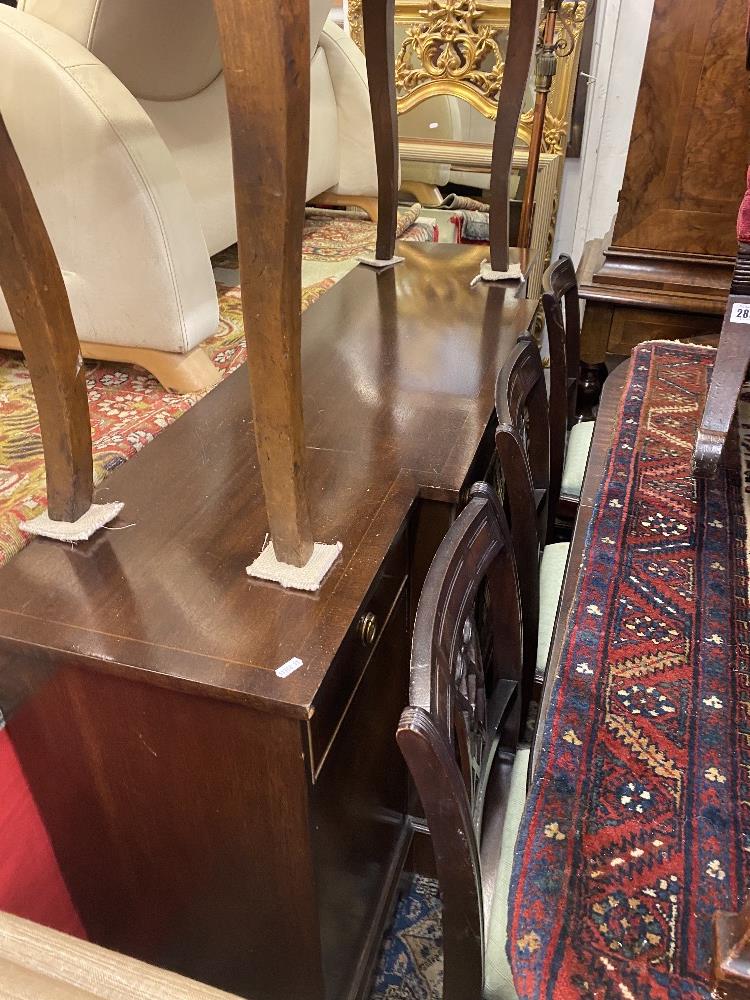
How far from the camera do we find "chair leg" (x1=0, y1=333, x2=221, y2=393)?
4.09ft

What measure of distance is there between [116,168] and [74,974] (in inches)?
40.0

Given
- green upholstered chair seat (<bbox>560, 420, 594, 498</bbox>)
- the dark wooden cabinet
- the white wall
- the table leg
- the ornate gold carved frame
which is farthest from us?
the ornate gold carved frame

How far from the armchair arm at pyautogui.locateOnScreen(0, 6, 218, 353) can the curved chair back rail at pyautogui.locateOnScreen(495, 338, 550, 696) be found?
1.77 feet

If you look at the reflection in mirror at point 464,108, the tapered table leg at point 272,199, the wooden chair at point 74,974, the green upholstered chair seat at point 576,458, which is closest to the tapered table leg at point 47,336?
the tapered table leg at point 272,199

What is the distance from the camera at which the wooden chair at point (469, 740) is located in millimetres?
561

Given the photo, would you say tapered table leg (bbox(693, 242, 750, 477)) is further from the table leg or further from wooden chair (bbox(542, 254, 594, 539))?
the table leg

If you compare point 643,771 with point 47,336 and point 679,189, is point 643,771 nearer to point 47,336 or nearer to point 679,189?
point 47,336

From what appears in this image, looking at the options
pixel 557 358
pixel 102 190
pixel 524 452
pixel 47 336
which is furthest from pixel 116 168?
pixel 557 358

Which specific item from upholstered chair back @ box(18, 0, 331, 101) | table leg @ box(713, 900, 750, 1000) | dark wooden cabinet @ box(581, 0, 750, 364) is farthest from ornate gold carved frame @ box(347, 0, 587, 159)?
table leg @ box(713, 900, 750, 1000)

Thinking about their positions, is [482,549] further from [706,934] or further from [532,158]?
[532,158]

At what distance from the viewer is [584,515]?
3.45 ft

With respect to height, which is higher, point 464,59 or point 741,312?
point 464,59

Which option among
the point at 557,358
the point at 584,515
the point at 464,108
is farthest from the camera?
the point at 464,108

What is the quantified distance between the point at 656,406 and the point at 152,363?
89 cm
